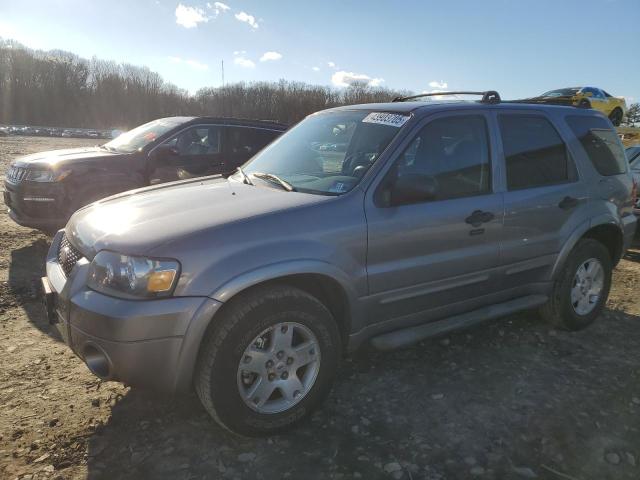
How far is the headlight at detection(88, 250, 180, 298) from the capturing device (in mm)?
2359

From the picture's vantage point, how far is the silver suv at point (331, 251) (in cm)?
241

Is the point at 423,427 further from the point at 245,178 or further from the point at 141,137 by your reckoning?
the point at 141,137

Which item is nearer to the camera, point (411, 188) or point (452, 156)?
point (411, 188)

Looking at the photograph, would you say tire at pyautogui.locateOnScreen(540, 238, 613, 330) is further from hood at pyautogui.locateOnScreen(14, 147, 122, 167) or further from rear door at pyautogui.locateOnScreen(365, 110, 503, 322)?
hood at pyautogui.locateOnScreen(14, 147, 122, 167)

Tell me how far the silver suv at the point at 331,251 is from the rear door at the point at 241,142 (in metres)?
3.42

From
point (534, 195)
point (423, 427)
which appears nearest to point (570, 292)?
point (534, 195)

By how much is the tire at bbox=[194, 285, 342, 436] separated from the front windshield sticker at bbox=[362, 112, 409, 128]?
1368 millimetres

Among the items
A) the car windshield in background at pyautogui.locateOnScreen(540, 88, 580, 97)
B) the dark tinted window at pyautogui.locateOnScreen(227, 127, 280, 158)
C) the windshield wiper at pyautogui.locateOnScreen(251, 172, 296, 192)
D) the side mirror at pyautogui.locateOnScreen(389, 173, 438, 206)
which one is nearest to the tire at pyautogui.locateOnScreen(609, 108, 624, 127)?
the car windshield in background at pyautogui.locateOnScreen(540, 88, 580, 97)

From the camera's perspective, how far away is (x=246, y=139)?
Result: 24.4ft

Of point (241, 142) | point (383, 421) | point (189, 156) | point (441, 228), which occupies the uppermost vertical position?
point (241, 142)

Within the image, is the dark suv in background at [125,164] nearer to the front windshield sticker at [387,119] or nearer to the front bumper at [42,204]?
the front bumper at [42,204]

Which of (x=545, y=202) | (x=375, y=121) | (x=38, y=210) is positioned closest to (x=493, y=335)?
(x=545, y=202)

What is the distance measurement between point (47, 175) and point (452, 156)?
16.5 feet

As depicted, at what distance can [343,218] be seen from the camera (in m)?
2.82
